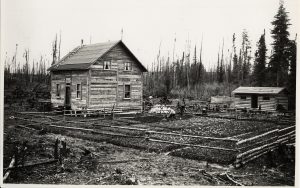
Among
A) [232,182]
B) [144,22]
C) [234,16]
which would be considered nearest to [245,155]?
[232,182]

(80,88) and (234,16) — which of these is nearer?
(234,16)

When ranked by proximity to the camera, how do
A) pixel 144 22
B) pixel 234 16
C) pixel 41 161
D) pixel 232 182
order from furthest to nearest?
pixel 144 22 < pixel 234 16 < pixel 41 161 < pixel 232 182

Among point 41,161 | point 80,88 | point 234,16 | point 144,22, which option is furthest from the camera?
point 80,88

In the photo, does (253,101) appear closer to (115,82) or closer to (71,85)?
(115,82)

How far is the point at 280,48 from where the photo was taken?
1163 cm

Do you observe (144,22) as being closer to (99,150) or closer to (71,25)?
(71,25)

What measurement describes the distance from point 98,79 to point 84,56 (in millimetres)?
1589

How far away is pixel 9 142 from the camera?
Answer: 10258 millimetres

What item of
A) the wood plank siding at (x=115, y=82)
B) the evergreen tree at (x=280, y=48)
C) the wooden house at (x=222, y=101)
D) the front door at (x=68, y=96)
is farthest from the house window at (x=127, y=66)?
the wooden house at (x=222, y=101)

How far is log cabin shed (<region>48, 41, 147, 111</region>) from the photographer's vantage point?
1867 cm

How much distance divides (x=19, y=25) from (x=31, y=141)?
11.9ft

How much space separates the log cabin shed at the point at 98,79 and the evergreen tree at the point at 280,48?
8.14 meters

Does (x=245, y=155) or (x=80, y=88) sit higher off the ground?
(x=80, y=88)

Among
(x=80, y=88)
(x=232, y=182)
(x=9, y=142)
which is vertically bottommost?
(x=232, y=182)
